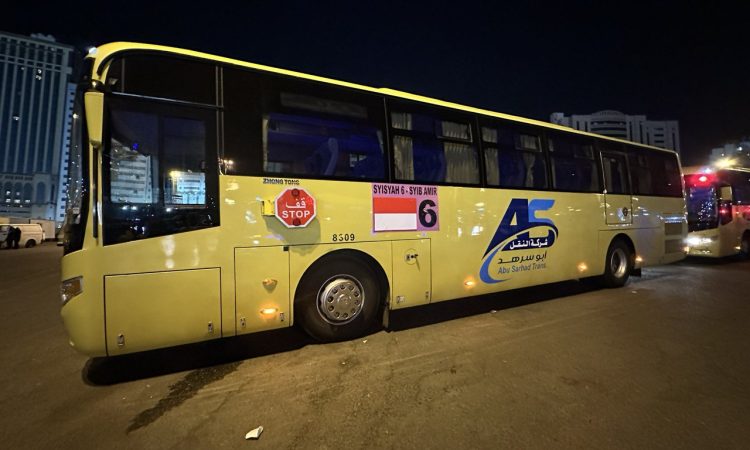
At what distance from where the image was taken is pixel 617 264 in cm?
802

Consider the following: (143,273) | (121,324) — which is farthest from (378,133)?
(121,324)

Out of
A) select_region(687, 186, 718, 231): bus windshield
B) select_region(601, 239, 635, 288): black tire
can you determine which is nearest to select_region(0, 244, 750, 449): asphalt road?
select_region(601, 239, 635, 288): black tire

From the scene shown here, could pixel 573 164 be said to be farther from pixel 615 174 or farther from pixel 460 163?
pixel 460 163

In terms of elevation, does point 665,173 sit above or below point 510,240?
above

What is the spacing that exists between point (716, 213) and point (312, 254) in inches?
566

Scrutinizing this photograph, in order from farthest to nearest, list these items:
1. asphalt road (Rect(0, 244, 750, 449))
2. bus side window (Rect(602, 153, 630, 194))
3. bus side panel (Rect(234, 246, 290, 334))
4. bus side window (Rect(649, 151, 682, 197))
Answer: bus side window (Rect(649, 151, 682, 197))
bus side window (Rect(602, 153, 630, 194))
bus side panel (Rect(234, 246, 290, 334))
asphalt road (Rect(0, 244, 750, 449))

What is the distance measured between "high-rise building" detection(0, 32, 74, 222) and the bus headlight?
140327 mm

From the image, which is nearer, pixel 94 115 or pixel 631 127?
pixel 94 115

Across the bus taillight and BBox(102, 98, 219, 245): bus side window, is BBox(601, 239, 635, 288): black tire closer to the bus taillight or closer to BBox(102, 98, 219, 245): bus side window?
the bus taillight

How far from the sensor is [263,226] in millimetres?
4039

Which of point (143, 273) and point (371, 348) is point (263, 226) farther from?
point (371, 348)

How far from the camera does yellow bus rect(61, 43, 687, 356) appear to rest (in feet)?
11.3

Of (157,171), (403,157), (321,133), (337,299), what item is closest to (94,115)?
(157,171)

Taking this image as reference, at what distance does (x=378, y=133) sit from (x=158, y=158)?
2645mm
